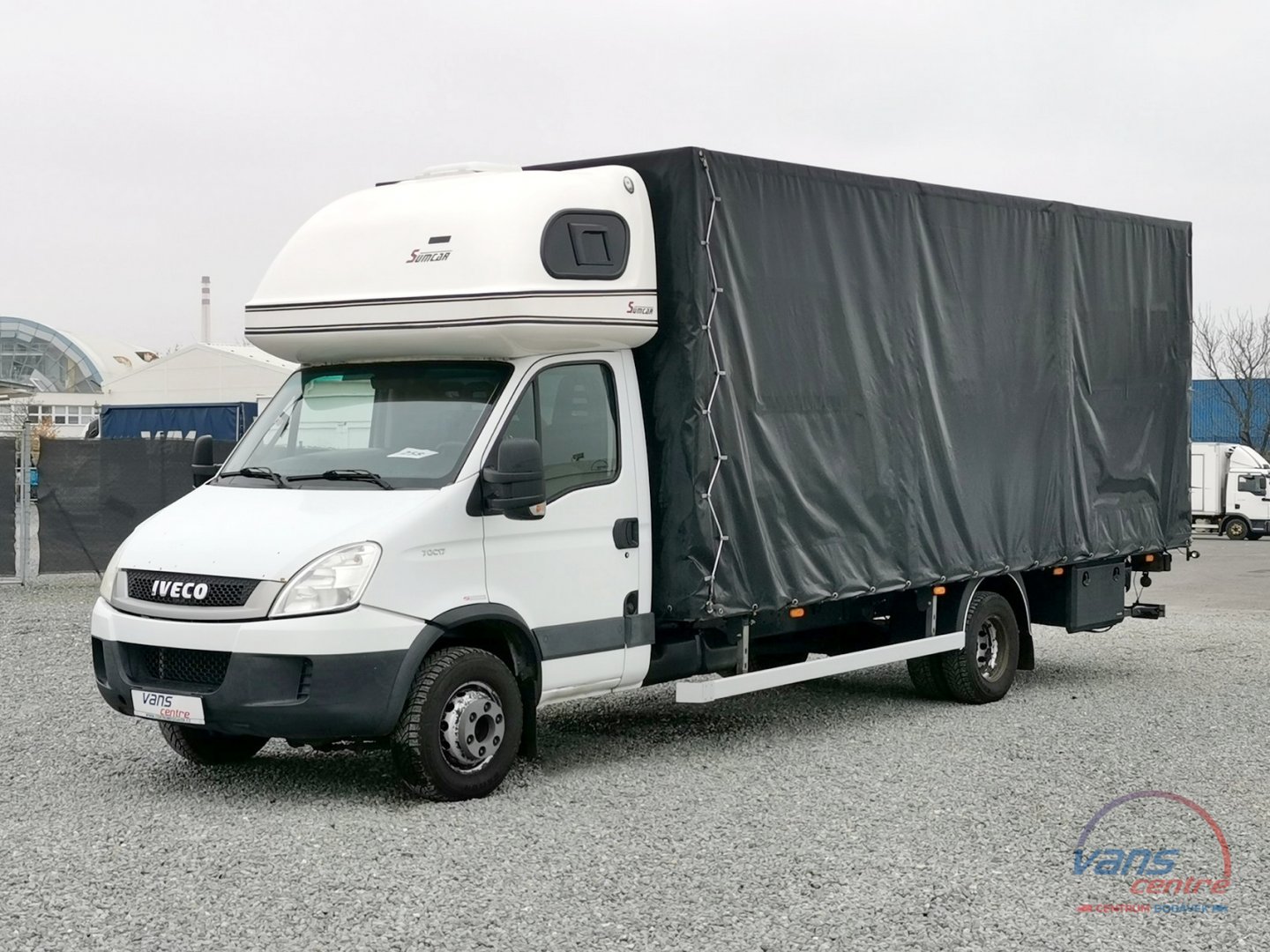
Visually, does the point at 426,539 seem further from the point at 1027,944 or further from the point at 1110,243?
the point at 1110,243

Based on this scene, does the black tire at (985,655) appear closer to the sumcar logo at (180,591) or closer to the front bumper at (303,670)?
the front bumper at (303,670)

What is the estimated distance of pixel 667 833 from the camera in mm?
7035

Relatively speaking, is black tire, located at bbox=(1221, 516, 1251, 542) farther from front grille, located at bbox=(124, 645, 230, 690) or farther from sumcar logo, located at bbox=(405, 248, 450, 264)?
front grille, located at bbox=(124, 645, 230, 690)

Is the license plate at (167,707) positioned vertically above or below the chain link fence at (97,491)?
below

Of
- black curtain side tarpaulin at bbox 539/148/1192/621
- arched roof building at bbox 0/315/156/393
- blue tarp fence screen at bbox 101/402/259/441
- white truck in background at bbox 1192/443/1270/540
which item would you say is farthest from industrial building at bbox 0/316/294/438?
black curtain side tarpaulin at bbox 539/148/1192/621

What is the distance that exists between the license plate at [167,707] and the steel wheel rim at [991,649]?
585 centimetres

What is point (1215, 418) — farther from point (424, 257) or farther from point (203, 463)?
point (424, 257)

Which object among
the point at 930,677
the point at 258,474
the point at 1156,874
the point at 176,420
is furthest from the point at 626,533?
the point at 176,420

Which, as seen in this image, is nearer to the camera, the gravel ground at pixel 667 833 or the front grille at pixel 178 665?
the gravel ground at pixel 667 833

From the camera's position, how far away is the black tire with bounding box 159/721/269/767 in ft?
27.0

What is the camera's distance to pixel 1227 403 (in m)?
61.3

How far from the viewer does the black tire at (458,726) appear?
7355mm

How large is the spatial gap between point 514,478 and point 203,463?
2.39m

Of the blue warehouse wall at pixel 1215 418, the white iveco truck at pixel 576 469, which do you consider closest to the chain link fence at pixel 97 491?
the white iveco truck at pixel 576 469
